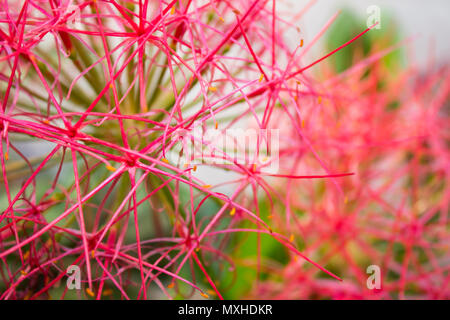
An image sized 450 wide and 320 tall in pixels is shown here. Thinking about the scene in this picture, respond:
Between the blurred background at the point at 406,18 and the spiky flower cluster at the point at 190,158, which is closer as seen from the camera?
the spiky flower cluster at the point at 190,158

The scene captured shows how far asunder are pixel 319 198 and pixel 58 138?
0.40 meters

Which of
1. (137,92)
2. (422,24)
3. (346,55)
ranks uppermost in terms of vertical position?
(422,24)

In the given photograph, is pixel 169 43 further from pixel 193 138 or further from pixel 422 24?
pixel 422 24

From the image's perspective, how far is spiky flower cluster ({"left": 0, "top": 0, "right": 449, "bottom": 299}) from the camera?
0.93ft

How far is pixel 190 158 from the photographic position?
312 mm

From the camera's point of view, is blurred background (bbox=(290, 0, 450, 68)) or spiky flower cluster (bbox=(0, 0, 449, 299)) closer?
spiky flower cluster (bbox=(0, 0, 449, 299))

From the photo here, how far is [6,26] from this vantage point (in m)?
0.31

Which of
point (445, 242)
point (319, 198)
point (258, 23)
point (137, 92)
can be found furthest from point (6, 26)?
point (445, 242)

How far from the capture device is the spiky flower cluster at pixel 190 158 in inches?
11.1

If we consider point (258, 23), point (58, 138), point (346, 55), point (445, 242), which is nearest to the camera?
point (58, 138)

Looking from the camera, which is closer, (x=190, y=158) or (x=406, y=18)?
(x=190, y=158)

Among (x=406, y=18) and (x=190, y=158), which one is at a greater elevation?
(x=406, y=18)

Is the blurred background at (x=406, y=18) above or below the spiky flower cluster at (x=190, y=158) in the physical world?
above

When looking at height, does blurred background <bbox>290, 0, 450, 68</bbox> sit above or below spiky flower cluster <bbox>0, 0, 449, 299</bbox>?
above
